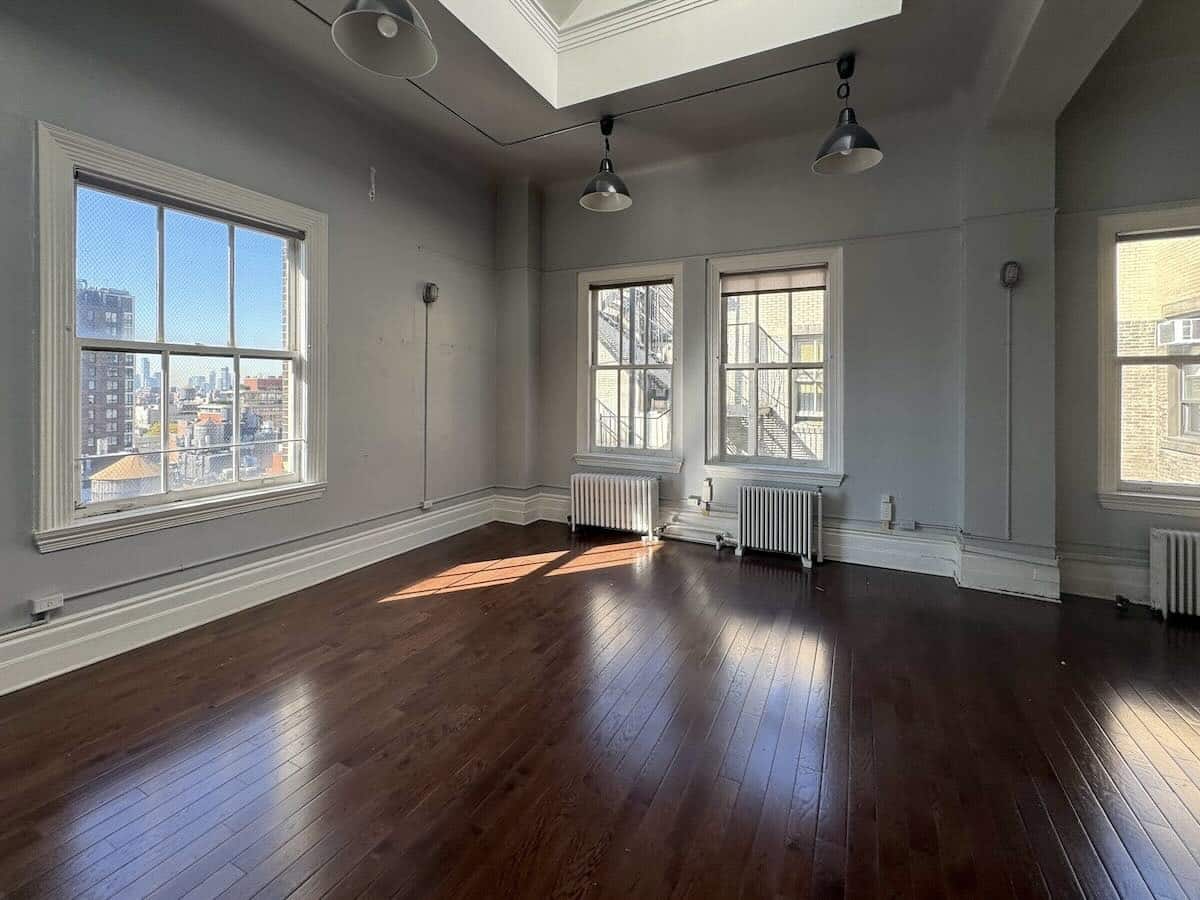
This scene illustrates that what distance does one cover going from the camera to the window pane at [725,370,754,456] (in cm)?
488

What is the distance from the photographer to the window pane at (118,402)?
8.94 feet

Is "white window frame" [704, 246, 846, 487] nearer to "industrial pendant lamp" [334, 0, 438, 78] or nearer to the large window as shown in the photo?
the large window

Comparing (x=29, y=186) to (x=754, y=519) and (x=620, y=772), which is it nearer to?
(x=620, y=772)

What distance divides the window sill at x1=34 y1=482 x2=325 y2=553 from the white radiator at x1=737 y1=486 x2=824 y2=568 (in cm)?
337

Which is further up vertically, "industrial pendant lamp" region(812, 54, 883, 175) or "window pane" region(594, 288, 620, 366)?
"industrial pendant lamp" region(812, 54, 883, 175)

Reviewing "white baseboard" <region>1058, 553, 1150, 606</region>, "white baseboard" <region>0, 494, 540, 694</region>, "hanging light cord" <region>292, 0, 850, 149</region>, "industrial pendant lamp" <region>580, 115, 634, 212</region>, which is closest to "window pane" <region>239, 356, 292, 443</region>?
"white baseboard" <region>0, 494, 540, 694</region>

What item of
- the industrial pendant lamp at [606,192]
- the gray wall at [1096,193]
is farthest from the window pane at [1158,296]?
the industrial pendant lamp at [606,192]

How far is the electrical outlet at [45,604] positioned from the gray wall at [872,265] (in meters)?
4.16

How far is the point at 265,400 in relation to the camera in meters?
3.59

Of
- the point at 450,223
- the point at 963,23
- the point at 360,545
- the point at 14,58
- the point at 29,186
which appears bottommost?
the point at 360,545

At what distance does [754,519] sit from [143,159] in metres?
4.59

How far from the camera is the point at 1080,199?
366 cm

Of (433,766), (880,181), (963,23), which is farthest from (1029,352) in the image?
(433,766)

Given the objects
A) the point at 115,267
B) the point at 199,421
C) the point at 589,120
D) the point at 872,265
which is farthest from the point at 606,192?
the point at 199,421
